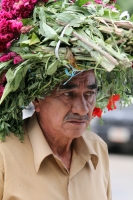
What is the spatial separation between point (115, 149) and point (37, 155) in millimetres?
8563

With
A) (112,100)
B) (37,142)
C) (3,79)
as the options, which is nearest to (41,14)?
(3,79)

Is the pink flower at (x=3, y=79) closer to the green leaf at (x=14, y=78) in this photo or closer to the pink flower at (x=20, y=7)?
the green leaf at (x=14, y=78)

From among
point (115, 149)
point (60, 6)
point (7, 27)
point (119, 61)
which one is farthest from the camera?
point (115, 149)

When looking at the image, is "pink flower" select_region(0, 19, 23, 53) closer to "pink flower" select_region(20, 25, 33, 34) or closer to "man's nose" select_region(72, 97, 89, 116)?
"pink flower" select_region(20, 25, 33, 34)

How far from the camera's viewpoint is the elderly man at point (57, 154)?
9.42 feet

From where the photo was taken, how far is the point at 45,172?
299 cm

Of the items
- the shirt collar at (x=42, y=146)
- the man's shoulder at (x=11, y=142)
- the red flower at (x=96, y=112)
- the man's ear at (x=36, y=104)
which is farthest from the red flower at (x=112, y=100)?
the man's shoulder at (x=11, y=142)

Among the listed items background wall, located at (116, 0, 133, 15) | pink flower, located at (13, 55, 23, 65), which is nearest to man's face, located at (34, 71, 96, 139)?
pink flower, located at (13, 55, 23, 65)

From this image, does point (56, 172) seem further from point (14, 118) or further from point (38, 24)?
point (38, 24)

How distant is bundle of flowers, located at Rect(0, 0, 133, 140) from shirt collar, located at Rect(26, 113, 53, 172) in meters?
0.10

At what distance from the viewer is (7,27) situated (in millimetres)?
2807

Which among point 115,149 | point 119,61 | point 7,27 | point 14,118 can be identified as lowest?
point 115,149

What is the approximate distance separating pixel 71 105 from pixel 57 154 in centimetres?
38

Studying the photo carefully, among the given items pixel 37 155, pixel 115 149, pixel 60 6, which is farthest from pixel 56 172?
pixel 115 149
